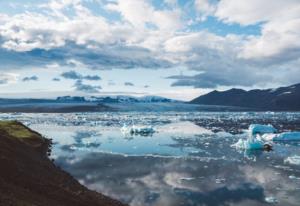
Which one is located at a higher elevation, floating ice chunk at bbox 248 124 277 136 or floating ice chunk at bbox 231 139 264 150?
floating ice chunk at bbox 248 124 277 136

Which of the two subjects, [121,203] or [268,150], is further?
[268,150]

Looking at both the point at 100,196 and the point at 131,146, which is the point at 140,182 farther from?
the point at 131,146

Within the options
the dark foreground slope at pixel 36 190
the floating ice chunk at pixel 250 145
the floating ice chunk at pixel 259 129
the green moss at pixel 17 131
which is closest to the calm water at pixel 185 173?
the floating ice chunk at pixel 250 145

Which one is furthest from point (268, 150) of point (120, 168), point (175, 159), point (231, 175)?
point (120, 168)

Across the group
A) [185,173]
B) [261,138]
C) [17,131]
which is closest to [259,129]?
[261,138]

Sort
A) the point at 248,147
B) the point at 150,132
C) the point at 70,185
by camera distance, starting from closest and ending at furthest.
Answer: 1. the point at 70,185
2. the point at 248,147
3. the point at 150,132

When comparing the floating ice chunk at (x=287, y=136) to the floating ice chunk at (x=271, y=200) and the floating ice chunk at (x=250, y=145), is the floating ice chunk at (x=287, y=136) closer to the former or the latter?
the floating ice chunk at (x=250, y=145)

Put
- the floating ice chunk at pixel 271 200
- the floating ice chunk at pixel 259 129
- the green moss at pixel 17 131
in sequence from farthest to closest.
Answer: the floating ice chunk at pixel 259 129 < the green moss at pixel 17 131 < the floating ice chunk at pixel 271 200

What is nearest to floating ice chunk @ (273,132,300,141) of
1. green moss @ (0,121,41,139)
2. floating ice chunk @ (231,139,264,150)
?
floating ice chunk @ (231,139,264,150)

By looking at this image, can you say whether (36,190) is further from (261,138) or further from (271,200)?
(261,138)

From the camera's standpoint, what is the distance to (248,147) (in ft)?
140

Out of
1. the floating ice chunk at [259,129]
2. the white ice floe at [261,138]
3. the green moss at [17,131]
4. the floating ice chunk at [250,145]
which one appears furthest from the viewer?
the floating ice chunk at [259,129]

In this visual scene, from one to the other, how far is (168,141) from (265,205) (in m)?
31.5

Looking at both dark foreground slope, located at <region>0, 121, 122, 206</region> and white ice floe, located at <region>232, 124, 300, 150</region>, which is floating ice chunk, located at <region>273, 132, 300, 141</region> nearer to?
white ice floe, located at <region>232, 124, 300, 150</region>
